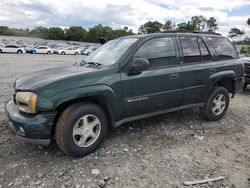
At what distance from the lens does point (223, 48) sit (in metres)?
5.93

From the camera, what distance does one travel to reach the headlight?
3679 mm

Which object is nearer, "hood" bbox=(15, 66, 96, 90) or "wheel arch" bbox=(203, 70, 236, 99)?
"hood" bbox=(15, 66, 96, 90)

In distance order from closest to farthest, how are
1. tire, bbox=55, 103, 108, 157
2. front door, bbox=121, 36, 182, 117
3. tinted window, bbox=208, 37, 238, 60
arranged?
tire, bbox=55, 103, 108, 157 < front door, bbox=121, 36, 182, 117 < tinted window, bbox=208, 37, 238, 60

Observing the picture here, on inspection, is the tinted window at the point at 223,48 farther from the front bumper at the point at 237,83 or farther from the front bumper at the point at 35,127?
the front bumper at the point at 35,127

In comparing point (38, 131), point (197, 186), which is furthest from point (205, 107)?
point (38, 131)

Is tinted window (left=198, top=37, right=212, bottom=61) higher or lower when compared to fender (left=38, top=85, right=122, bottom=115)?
higher

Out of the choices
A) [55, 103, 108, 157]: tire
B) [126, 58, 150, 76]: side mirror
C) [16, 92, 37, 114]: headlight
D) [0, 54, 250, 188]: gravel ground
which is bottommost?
[0, 54, 250, 188]: gravel ground

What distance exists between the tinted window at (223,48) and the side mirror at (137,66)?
2.07 meters

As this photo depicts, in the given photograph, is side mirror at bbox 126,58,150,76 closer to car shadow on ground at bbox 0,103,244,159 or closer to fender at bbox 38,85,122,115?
fender at bbox 38,85,122,115

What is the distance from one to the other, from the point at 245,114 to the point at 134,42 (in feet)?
11.8

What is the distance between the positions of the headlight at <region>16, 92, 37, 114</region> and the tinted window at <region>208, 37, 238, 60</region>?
3776 millimetres

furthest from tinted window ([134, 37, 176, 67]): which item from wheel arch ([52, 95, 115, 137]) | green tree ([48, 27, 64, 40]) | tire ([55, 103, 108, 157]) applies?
green tree ([48, 27, 64, 40])

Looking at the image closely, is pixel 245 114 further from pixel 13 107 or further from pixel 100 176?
pixel 13 107

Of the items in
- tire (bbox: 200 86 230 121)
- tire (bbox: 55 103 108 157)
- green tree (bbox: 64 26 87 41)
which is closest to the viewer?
tire (bbox: 55 103 108 157)
